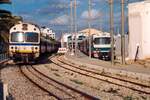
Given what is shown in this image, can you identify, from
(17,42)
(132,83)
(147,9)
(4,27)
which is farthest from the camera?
(4,27)

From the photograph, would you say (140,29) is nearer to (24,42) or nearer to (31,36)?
(31,36)

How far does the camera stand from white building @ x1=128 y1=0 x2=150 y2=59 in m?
46.0

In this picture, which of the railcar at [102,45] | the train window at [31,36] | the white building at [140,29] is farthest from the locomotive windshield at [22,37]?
the railcar at [102,45]

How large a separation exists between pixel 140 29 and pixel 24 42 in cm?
1612

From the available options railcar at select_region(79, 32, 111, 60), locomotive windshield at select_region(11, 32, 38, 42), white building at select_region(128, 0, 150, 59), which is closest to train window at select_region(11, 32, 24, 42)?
locomotive windshield at select_region(11, 32, 38, 42)

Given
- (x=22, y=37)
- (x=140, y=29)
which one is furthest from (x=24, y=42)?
(x=140, y=29)

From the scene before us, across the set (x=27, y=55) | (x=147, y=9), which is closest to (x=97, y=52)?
(x=147, y=9)

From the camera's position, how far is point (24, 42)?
35.5 metres

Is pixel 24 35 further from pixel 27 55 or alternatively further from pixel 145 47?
pixel 145 47

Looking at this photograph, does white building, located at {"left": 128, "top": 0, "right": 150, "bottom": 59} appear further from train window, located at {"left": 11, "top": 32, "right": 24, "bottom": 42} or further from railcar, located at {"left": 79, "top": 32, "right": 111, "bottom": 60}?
train window, located at {"left": 11, "top": 32, "right": 24, "bottom": 42}

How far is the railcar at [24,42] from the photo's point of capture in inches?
1394

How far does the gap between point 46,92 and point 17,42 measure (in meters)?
17.9

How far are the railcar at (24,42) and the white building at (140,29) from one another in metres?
14.0

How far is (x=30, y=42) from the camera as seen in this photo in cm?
3559
